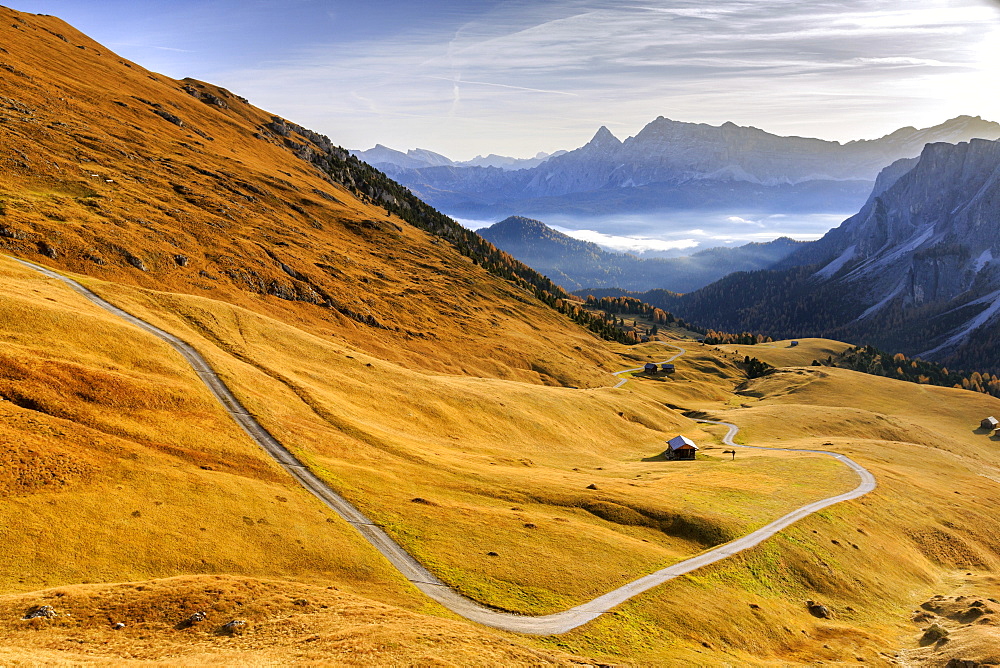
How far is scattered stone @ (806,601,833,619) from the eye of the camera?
59494mm

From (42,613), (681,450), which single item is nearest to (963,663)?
(681,450)

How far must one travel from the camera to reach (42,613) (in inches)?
1237

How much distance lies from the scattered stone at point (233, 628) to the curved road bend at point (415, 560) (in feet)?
46.2

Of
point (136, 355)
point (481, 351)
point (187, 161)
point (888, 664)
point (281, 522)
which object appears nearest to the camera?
point (281, 522)

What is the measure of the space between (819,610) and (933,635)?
10.7 metres

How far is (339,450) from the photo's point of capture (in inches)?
2574

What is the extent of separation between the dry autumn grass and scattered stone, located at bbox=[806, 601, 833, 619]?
172cm

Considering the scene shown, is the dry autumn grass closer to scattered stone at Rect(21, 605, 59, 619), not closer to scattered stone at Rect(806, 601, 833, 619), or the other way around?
scattered stone at Rect(21, 605, 59, 619)

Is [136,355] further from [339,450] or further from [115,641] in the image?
[115,641]

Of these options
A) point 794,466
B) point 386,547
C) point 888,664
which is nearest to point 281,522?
point 386,547

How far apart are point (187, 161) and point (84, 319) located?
490ft

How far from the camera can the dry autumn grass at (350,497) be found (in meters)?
36.3

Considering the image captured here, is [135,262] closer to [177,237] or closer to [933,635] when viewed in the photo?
[177,237]

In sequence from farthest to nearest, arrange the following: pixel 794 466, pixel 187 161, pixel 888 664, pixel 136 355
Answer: pixel 187 161 → pixel 794 466 → pixel 136 355 → pixel 888 664
